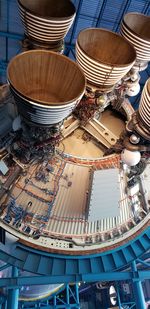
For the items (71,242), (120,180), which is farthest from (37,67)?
(71,242)

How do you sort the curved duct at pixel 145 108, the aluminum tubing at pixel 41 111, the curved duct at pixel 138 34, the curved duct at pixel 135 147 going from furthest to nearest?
the curved duct at pixel 138 34, the curved duct at pixel 135 147, the curved duct at pixel 145 108, the aluminum tubing at pixel 41 111

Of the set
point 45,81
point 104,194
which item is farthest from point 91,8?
point 104,194

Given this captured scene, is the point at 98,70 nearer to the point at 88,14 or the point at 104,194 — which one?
the point at 104,194

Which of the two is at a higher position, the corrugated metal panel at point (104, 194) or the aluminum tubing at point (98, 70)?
the aluminum tubing at point (98, 70)

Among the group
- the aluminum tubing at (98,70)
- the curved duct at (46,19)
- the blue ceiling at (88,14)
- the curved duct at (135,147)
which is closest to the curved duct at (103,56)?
the aluminum tubing at (98,70)

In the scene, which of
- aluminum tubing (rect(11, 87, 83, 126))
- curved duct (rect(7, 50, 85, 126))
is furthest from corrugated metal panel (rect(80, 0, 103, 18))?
aluminum tubing (rect(11, 87, 83, 126))

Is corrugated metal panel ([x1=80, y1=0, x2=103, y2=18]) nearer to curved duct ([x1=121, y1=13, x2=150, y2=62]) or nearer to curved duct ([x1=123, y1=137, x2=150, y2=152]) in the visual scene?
curved duct ([x1=121, y1=13, x2=150, y2=62])

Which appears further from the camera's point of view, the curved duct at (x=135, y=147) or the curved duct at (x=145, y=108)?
the curved duct at (x=135, y=147)

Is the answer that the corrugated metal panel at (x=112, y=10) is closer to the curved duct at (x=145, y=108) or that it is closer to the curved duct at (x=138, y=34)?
the curved duct at (x=138, y=34)
